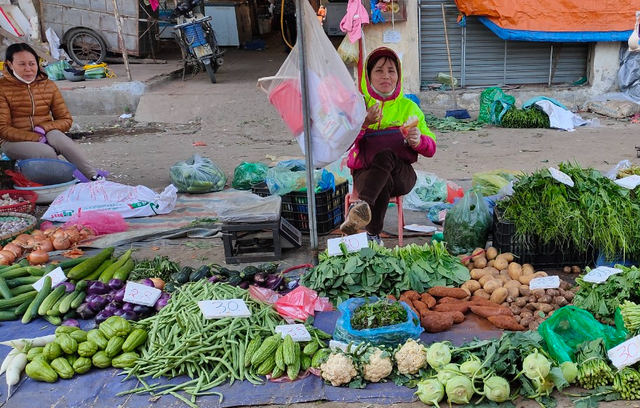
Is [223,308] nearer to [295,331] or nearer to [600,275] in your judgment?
[295,331]

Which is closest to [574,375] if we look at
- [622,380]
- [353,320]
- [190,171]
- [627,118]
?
[622,380]

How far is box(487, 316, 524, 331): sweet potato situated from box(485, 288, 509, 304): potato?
0.76 ft

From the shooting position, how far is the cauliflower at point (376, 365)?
2816 mm

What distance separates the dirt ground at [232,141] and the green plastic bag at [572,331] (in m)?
1.83

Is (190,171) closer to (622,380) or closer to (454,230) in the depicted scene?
(454,230)

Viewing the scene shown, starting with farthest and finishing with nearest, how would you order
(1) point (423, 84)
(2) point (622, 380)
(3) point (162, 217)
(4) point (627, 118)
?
(1) point (423, 84) → (4) point (627, 118) → (3) point (162, 217) → (2) point (622, 380)

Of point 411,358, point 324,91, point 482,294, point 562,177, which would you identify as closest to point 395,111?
point 324,91

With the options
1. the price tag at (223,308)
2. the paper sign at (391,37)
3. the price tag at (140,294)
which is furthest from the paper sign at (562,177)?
the paper sign at (391,37)

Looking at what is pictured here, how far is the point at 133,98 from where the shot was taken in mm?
10383

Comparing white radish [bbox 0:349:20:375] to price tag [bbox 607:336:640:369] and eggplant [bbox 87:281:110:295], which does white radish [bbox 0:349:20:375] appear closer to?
eggplant [bbox 87:281:110:295]

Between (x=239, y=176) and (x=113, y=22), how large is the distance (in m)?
7.90

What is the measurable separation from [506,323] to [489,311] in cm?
13

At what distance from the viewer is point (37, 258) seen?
4.36m

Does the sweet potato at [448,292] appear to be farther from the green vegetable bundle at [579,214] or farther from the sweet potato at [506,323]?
the green vegetable bundle at [579,214]
